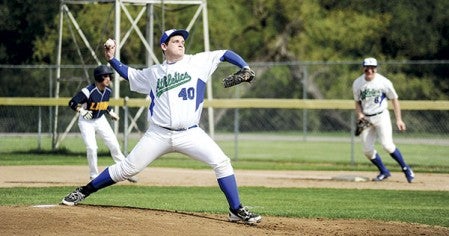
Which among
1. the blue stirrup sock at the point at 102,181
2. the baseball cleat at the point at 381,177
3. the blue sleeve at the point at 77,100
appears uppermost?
the blue sleeve at the point at 77,100

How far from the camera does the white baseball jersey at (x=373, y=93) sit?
1802 centimetres

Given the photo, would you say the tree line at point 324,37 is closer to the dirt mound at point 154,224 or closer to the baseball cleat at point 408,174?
the baseball cleat at point 408,174

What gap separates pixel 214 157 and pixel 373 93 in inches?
305

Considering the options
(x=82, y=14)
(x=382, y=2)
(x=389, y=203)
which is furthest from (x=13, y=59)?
(x=389, y=203)

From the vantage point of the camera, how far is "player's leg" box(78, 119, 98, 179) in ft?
53.1

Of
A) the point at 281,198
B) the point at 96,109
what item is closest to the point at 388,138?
the point at 281,198

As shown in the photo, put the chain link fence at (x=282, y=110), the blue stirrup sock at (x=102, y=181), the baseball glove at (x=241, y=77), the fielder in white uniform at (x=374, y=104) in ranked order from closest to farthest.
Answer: the baseball glove at (x=241, y=77) < the blue stirrup sock at (x=102, y=181) < the fielder in white uniform at (x=374, y=104) < the chain link fence at (x=282, y=110)

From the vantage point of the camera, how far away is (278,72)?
39562mm

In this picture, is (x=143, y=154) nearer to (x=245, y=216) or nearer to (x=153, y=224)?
(x=153, y=224)

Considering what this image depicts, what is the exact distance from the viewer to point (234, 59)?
10.6 meters

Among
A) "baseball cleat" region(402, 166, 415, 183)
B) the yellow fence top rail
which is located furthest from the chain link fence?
"baseball cleat" region(402, 166, 415, 183)

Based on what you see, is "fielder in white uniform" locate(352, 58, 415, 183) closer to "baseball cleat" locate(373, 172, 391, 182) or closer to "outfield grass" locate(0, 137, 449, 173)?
"baseball cleat" locate(373, 172, 391, 182)

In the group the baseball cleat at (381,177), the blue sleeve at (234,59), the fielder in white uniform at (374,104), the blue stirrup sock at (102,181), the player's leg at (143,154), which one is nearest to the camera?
the blue sleeve at (234,59)

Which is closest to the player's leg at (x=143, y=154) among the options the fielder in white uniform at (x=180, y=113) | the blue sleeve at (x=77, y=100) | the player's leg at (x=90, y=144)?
the fielder in white uniform at (x=180, y=113)
